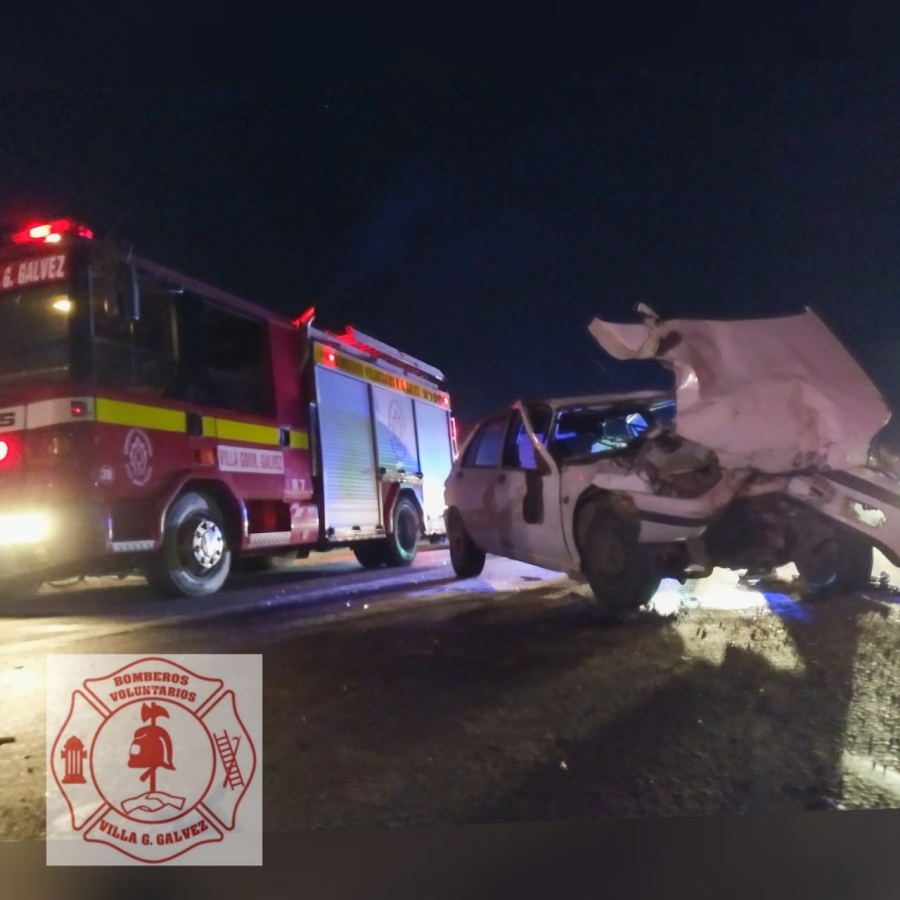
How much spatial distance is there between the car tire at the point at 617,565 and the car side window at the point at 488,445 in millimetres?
1231

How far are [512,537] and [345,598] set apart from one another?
4.05 ft

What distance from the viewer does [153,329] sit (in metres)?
5.64

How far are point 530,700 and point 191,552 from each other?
10.6ft

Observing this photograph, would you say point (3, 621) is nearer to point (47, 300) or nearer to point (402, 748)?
point (47, 300)

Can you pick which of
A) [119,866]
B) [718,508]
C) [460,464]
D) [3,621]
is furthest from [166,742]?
[460,464]

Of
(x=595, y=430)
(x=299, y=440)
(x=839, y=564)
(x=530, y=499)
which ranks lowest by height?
(x=839, y=564)

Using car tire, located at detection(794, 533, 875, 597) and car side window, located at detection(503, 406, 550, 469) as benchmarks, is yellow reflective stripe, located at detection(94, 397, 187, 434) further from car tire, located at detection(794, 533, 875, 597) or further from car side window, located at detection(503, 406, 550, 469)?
car tire, located at detection(794, 533, 875, 597)

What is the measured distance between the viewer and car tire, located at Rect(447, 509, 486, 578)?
21.5 feet

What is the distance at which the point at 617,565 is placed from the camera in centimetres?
476

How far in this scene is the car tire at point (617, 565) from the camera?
4660 millimetres

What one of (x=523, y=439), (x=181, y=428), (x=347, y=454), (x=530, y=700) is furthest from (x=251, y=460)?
(x=530, y=700)

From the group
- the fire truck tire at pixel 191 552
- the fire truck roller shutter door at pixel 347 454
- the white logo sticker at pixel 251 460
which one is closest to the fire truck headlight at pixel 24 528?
the fire truck tire at pixel 191 552

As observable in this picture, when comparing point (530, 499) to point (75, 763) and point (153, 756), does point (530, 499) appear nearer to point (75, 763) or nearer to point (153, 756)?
point (153, 756)

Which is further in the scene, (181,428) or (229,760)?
(181,428)
